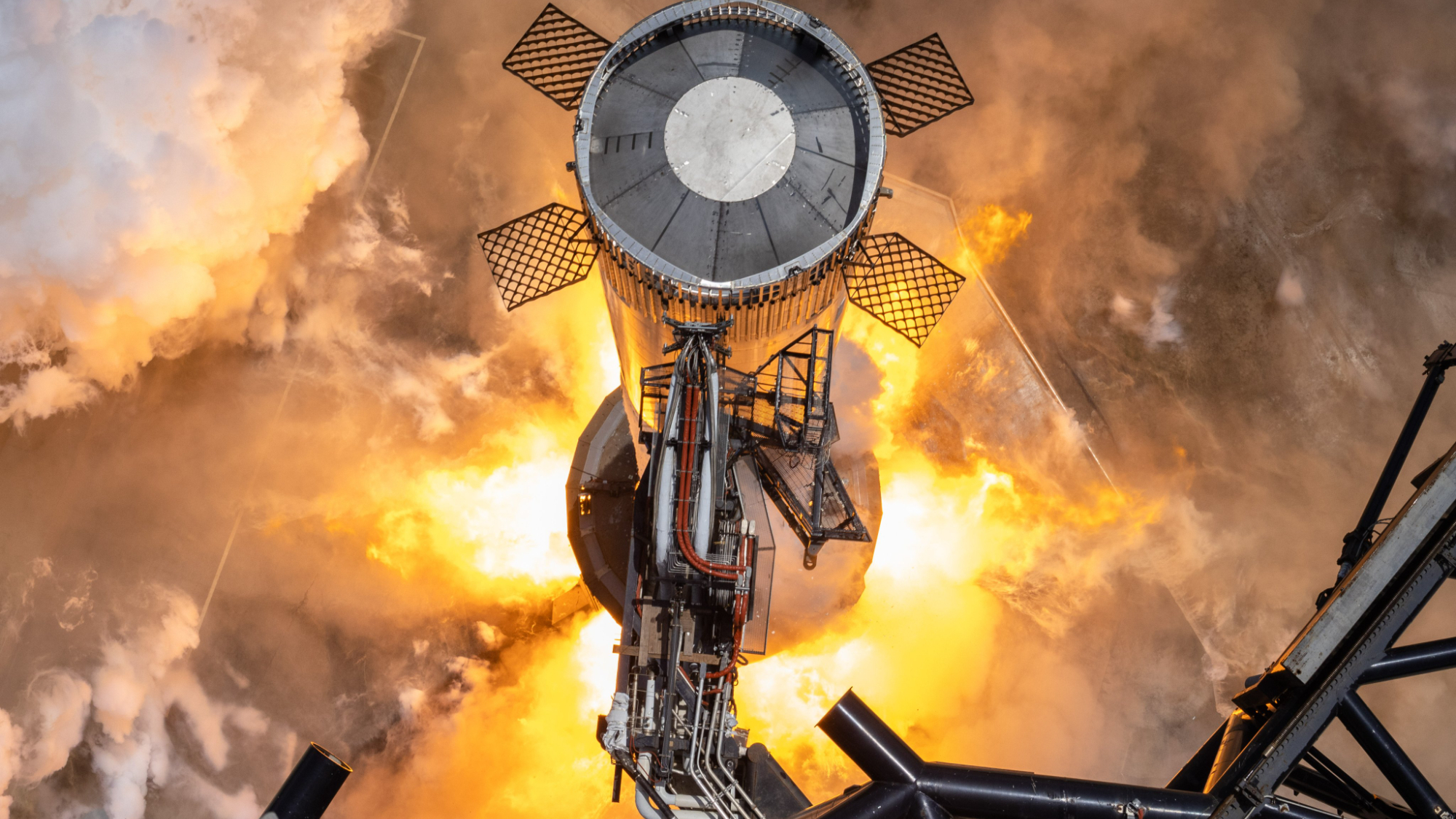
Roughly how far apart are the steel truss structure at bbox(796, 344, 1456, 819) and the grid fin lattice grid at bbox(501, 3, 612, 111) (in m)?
10.3

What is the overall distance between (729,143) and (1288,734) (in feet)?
31.3

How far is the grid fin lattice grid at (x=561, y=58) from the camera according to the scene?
15.2 metres

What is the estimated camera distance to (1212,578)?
2336cm

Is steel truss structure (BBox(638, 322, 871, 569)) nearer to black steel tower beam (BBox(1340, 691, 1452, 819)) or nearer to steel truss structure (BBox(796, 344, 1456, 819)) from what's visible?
steel truss structure (BBox(796, 344, 1456, 819))

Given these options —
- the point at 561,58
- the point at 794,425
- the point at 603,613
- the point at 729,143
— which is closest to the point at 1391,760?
the point at 794,425

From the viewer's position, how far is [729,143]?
40.9 ft

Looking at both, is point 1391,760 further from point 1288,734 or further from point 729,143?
point 729,143

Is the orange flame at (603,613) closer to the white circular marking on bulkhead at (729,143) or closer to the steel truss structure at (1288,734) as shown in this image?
the white circular marking on bulkhead at (729,143)

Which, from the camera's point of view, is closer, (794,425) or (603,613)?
(794,425)

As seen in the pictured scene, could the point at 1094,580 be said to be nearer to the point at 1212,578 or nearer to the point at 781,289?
the point at 1212,578

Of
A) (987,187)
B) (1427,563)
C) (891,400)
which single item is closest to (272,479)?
(891,400)

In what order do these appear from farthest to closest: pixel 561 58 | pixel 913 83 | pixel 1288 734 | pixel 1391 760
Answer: pixel 561 58 → pixel 913 83 → pixel 1391 760 → pixel 1288 734

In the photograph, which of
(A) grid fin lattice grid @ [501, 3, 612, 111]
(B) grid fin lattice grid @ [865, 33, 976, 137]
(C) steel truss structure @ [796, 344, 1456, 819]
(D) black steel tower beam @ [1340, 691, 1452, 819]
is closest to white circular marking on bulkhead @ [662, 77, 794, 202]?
(B) grid fin lattice grid @ [865, 33, 976, 137]

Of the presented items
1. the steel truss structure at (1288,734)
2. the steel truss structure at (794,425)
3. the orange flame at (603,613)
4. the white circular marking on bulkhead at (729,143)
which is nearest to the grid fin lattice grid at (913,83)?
the white circular marking on bulkhead at (729,143)
